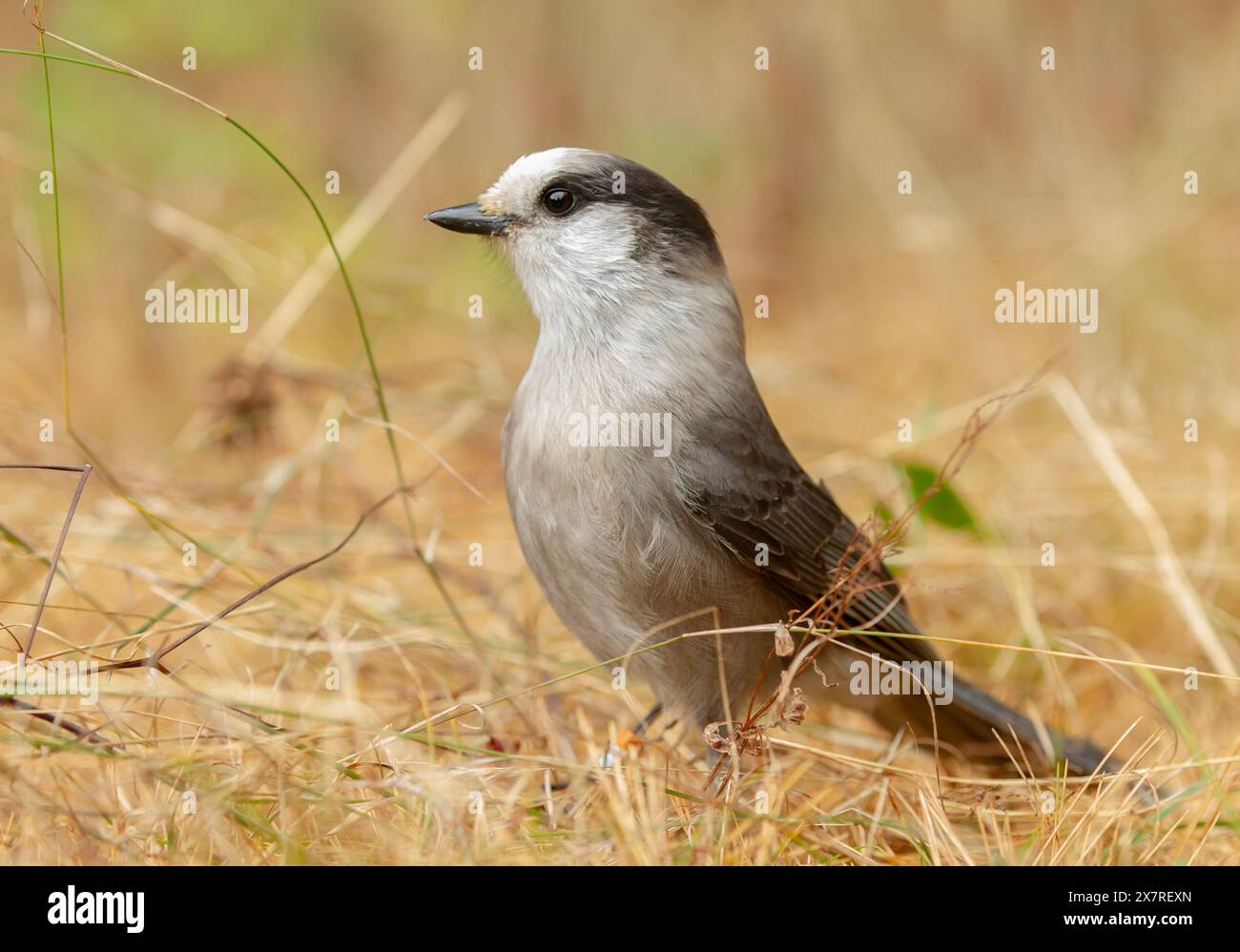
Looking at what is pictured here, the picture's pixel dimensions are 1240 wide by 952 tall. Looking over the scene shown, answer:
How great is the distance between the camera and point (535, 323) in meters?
6.86

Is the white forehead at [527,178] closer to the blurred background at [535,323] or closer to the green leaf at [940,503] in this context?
the blurred background at [535,323]

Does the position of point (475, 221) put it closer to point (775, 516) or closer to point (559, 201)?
point (559, 201)

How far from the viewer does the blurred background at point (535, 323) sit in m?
3.86

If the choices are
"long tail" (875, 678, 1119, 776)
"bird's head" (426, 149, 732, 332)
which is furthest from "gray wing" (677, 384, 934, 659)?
"bird's head" (426, 149, 732, 332)

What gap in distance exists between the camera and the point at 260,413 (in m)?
4.43

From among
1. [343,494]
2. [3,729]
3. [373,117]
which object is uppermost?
[373,117]

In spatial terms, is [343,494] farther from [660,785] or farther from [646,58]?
[646,58]

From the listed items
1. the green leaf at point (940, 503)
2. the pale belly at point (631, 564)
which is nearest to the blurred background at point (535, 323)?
the green leaf at point (940, 503)

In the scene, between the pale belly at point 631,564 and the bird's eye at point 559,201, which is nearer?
the pale belly at point 631,564

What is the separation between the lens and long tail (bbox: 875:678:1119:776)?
328 centimetres

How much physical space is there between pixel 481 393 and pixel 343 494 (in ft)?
2.42

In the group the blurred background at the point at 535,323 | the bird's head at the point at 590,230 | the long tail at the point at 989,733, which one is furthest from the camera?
the blurred background at the point at 535,323

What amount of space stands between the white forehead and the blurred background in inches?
11.1
